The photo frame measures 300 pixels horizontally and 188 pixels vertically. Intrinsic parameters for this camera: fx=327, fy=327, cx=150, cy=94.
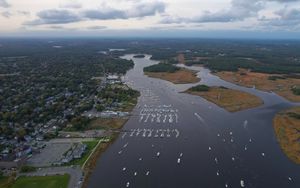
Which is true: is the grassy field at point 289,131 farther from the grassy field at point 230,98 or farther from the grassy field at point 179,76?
the grassy field at point 179,76

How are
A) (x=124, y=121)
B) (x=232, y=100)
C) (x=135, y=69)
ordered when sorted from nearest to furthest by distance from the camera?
(x=124, y=121) → (x=232, y=100) → (x=135, y=69)

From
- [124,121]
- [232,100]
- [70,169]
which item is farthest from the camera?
[232,100]

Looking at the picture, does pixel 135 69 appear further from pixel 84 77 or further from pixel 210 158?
pixel 210 158

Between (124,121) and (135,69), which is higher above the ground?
(124,121)

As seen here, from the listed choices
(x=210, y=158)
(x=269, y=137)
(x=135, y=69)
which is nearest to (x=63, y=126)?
(x=210, y=158)

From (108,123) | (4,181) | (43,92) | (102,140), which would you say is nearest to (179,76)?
(43,92)

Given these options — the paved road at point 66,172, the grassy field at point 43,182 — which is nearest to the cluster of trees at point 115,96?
the paved road at point 66,172

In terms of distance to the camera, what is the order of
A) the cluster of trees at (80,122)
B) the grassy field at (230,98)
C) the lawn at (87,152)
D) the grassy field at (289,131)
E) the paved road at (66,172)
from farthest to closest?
the grassy field at (230,98)
the cluster of trees at (80,122)
the grassy field at (289,131)
the lawn at (87,152)
the paved road at (66,172)
